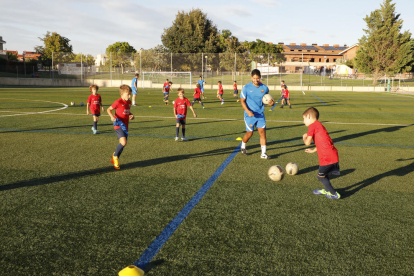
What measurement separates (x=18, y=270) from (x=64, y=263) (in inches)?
15.4

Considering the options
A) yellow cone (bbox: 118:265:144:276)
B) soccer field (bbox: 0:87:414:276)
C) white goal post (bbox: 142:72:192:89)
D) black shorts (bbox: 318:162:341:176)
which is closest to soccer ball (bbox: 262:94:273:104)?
soccer field (bbox: 0:87:414:276)

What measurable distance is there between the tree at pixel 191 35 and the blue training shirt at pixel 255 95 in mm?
54116

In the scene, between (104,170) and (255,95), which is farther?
(255,95)

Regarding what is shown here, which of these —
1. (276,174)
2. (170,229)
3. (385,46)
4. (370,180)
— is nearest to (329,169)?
(276,174)

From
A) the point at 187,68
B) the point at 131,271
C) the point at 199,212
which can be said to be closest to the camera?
the point at 131,271

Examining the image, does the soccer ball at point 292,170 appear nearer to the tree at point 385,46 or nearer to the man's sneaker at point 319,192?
the man's sneaker at point 319,192

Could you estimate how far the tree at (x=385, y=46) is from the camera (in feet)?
173

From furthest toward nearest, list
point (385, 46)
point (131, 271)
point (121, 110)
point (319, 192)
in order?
point (385, 46), point (121, 110), point (319, 192), point (131, 271)

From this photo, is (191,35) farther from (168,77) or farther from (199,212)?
(199,212)

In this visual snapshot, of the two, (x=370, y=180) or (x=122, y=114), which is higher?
(x=122, y=114)

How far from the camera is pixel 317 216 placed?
4176 mm

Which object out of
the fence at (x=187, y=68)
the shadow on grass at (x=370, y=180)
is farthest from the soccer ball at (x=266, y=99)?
the fence at (x=187, y=68)

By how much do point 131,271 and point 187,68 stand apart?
4324 cm

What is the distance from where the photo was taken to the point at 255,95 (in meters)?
7.56
